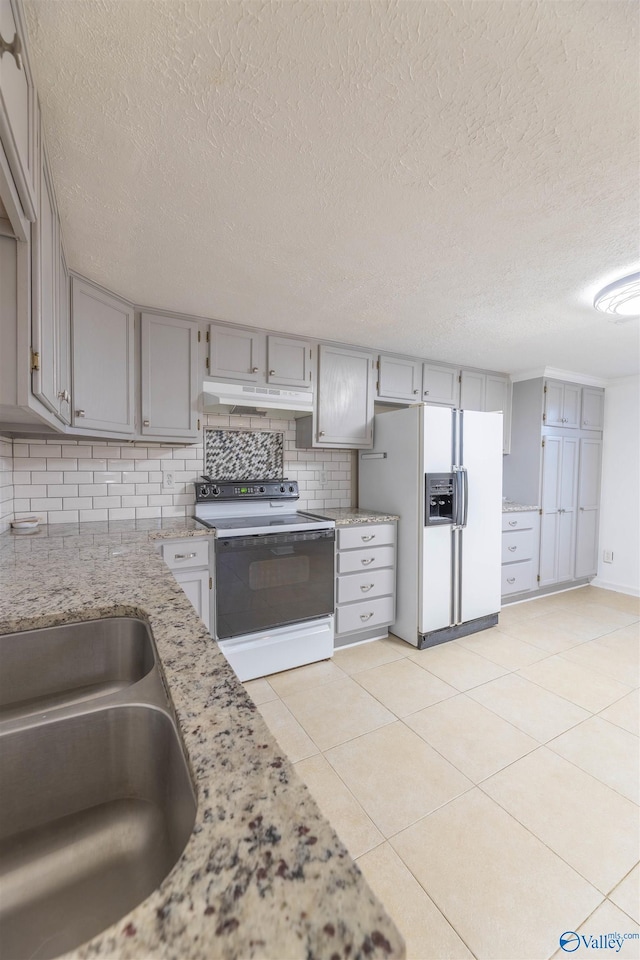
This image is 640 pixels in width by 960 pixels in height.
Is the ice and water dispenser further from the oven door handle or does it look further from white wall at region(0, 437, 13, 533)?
white wall at region(0, 437, 13, 533)

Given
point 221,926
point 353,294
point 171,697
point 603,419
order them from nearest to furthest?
point 221,926 → point 171,697 → point 353,294 → point 603,419

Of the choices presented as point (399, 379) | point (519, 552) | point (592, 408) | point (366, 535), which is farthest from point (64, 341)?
point (592, 408)

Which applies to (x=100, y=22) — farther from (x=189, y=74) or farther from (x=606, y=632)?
(x=606, y=632)

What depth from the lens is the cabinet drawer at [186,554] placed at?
2217mm

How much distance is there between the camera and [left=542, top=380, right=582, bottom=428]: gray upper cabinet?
3.86m

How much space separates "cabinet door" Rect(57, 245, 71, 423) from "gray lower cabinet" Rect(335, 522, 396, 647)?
5.79 ft

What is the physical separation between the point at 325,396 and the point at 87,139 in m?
2.00

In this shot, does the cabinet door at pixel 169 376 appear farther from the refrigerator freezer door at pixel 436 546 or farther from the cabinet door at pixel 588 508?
the cabinet door at pixel 588 508

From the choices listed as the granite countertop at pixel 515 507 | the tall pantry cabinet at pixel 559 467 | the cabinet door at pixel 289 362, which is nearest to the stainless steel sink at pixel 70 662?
the cabinet door at pixel 289 362

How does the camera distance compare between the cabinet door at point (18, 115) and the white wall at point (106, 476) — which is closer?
the cabinet door at point (18, 115)

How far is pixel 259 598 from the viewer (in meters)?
2.44

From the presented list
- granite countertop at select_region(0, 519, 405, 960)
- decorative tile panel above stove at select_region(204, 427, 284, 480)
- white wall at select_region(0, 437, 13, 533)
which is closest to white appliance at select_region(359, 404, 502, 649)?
decorative tile panel above stove at select_region(204, 427, 284, 480)

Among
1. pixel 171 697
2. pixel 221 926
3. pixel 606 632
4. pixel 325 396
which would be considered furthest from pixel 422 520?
pixel 221 926

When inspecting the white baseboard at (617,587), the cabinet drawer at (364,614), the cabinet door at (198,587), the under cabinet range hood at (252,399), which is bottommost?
the white baseboard at (617,587)
